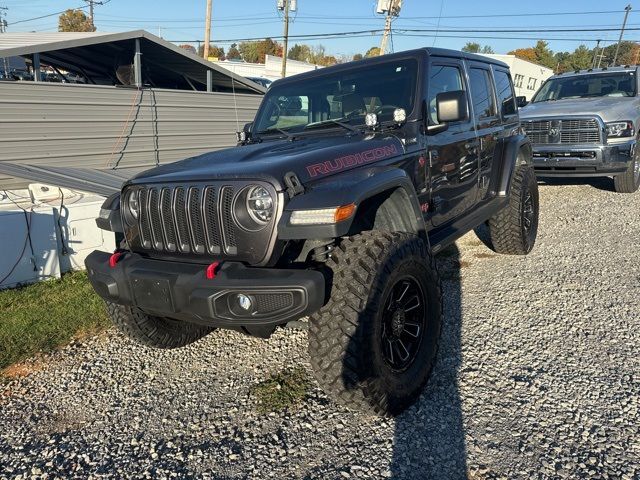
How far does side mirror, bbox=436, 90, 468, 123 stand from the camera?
11.2ft

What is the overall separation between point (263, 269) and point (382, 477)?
1.15 meters

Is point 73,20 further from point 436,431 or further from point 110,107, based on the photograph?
point 436,431

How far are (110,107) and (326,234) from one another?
1017 cm

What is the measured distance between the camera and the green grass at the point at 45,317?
152 inches

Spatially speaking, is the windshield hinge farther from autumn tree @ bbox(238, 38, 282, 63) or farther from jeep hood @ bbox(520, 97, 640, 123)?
autumn tree @ bbox(238, 38, 282, 63)

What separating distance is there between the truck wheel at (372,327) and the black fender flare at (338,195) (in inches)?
9.0

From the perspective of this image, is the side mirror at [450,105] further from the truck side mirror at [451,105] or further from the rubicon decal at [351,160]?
the rubicon decal at [351,160]

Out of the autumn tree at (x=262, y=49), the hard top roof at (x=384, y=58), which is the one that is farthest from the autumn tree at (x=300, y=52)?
the hard top roof at (x=384, y=58)

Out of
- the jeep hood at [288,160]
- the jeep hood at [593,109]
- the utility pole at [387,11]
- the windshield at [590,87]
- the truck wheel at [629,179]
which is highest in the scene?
the utility pole at [387,11]

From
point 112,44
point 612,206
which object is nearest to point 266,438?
point 612,206

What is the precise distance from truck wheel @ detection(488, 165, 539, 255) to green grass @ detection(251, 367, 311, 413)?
9.56 ft

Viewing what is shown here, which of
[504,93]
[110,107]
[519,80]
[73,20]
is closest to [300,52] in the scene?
[73,20]

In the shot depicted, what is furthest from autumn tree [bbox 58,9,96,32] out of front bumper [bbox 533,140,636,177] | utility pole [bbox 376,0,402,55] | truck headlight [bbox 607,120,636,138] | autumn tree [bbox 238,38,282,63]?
truck headlight [bbox 607,120,636,138]

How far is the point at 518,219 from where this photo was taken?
208 inches
